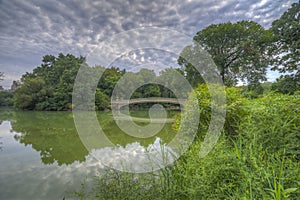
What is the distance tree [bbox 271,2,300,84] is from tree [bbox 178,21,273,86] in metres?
0.76

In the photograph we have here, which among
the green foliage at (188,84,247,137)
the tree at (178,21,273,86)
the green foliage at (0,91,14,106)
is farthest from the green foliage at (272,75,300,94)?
the green foliage at (0,91,14,106)

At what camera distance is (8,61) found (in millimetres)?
8648

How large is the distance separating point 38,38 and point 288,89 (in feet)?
41.8

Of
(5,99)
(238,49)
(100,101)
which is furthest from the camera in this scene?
(5,99)

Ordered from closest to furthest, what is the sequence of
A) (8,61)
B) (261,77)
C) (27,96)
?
1. (8,61)
2. (261,77)
3. (27,96)

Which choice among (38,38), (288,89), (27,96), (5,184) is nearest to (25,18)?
(38,38)

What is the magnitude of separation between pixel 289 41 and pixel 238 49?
2504 millimetres

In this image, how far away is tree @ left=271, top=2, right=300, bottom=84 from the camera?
6855mm

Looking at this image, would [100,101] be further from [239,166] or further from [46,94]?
[239,166]

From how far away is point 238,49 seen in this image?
9.62 metres

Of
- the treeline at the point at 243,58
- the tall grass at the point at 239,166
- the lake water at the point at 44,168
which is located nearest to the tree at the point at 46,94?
the treeline at the point at 243,58

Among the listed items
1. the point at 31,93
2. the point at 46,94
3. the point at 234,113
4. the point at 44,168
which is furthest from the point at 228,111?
the point at 31,93

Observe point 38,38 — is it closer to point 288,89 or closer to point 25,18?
point 25,18

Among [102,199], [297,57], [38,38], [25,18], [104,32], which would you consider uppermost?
[38,38]
